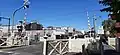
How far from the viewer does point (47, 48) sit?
16516 mm

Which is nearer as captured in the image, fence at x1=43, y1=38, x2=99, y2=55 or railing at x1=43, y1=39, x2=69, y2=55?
railing at x1=43, y1=39, x2=69, y2=55

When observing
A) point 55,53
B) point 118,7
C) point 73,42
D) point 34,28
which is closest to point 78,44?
point 73,42

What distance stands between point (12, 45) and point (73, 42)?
47.6 feet

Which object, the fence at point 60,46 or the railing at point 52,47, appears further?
the fence at point 60,46

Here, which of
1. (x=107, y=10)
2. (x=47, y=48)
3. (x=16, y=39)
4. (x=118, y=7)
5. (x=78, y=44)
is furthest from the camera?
(x=16, y=39)

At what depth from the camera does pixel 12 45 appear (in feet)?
120

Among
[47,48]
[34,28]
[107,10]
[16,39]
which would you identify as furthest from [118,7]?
[34,28]

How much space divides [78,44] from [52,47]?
8791 millimetres

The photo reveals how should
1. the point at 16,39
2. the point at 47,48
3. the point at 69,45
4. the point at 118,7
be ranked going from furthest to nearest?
1. the point at 16,39
2. the point at 69,45
3. the point at 47,48
4. the point at 118,7

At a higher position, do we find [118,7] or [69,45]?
[118,7]

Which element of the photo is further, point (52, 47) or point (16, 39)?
point (16, 39)

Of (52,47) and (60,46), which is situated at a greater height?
(52,47)

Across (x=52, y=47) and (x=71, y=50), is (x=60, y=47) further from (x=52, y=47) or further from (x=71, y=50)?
(x=71, y=50)

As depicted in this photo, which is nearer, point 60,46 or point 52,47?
point 52,47
